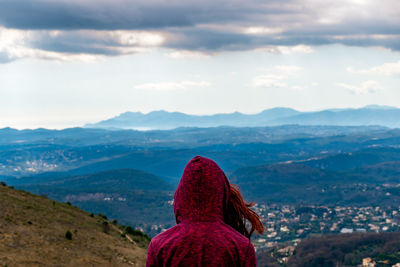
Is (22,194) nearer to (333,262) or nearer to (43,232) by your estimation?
(43,232)

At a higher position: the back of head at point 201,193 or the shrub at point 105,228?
the back of head at point 201,193

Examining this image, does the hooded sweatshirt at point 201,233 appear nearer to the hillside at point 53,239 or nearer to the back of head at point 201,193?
the back of head at point 201,193

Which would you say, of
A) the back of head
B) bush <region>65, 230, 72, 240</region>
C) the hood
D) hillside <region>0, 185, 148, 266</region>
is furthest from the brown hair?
bush <region>65, 230, 72, 240</region>

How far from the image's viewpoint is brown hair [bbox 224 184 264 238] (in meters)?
6.10

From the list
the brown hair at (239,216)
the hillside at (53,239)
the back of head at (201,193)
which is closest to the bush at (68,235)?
the hillside at (53,239)

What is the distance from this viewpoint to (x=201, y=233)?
542 centimetres

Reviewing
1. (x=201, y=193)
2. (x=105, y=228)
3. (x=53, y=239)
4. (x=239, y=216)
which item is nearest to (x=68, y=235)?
(x=53, y=239)

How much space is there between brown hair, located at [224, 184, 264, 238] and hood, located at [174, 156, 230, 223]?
0.43 meters

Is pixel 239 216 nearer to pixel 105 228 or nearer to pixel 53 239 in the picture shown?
pixel 53 239

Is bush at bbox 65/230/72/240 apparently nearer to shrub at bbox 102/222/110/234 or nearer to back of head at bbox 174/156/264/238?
shrub at bbox 102/222/110/234

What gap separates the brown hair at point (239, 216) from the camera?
240 inches

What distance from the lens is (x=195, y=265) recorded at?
17.5 ft

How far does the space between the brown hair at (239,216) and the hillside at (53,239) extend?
2352 centimetres

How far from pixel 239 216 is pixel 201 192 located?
32.2 inches
